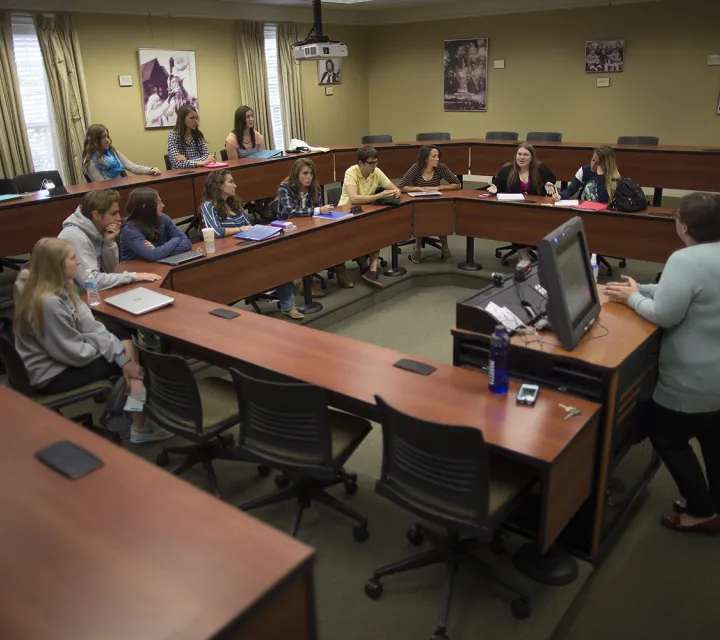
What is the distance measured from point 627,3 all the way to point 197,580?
970cm

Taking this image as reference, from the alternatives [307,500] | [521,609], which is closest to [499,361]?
[521,609]

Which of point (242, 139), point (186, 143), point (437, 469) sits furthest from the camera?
point (242, 139)

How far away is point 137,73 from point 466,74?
16.8 ft

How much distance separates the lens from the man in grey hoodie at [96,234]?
12.5ft

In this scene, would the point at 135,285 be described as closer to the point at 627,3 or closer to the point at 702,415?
the point at 702,415

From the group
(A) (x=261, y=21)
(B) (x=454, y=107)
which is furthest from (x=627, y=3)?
(A) (x=261, y=21)

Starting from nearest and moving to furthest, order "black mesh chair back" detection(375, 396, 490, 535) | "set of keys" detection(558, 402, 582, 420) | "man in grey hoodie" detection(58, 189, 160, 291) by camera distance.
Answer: "black mesh chair back" detection(375, 396, 490, 535)
"set of keys" detection(558, 402, 582, 420)
"man in grey hoodie" detection(58, 189, 160, 291)

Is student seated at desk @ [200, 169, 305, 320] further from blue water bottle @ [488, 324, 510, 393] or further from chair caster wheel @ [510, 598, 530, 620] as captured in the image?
chair caster wheel @ [510, 598, 530, 620]

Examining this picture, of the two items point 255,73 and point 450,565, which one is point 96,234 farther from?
point 255,73

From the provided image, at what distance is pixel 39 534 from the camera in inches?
58.1

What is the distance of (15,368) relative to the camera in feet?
9.86

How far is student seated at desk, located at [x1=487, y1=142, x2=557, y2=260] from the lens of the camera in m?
6.03

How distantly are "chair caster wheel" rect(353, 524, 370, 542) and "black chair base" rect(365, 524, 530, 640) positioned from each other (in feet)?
0.94

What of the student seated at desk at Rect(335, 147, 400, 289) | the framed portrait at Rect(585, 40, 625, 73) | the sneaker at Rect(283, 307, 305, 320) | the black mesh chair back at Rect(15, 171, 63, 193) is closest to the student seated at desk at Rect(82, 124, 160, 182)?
the black mesh chair back at Rect(15, 171, 63, 193)
